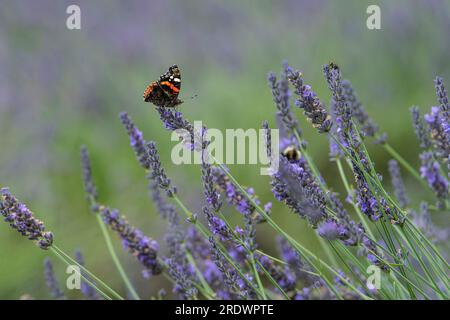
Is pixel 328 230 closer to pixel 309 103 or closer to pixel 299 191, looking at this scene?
pixel 299 191

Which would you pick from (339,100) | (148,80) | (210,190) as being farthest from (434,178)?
(148,80)

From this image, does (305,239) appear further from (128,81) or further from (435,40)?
(128,81)

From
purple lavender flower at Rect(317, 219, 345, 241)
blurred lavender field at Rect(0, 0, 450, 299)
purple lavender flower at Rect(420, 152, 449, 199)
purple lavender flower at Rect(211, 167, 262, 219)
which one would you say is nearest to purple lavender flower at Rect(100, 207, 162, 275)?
purple lavender flower at Rect(211, 167, 262, 219)

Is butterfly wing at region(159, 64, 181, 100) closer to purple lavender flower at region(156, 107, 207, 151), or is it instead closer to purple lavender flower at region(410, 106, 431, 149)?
purple lavender flower at region(156, 107, 207, 151)

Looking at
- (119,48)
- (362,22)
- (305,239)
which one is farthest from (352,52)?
(119,48)

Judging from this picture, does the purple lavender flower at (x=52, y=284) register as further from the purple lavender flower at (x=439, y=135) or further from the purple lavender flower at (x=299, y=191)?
the purple lavender flower at (x=439, y=135)

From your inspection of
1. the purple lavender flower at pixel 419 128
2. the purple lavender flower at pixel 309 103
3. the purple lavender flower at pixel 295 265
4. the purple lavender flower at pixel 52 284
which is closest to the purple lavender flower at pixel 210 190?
the purple lavender flower at pixel 309 103

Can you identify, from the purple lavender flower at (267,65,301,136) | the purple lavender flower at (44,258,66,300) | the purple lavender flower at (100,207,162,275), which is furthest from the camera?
the purple lavender flower at (44,258,66,300)
